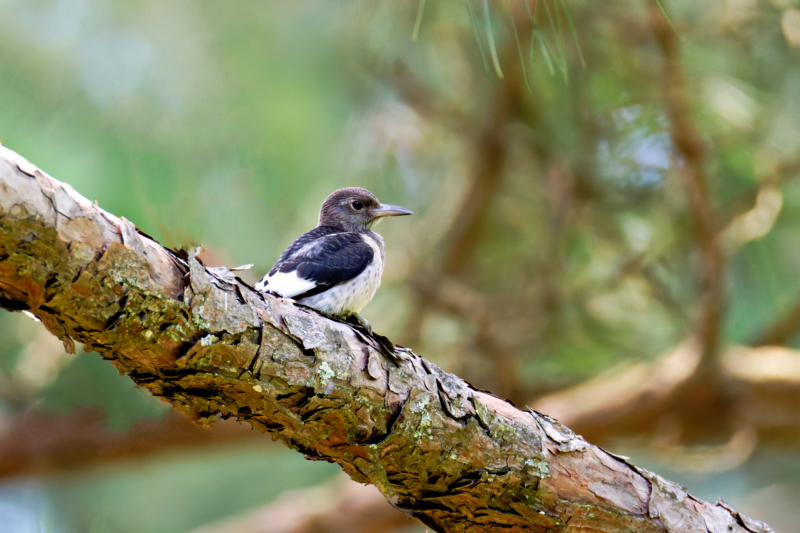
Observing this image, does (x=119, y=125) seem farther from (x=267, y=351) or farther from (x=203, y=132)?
(x=267, y=351)

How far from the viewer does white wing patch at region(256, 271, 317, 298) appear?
82.5 inches

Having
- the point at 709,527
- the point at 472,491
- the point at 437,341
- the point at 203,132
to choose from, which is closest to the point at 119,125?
the point at 203,132

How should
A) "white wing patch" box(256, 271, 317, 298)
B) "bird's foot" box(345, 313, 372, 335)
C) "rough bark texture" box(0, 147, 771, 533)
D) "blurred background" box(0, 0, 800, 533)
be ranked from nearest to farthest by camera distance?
"rough bark texture" box(0, 147, 771, 533) < "bird's foot" box(345, 313, 372, 335) < "white wing patch" box(256, 271, 317, 298) < "blurred background" box(0, 0, 800, 533)

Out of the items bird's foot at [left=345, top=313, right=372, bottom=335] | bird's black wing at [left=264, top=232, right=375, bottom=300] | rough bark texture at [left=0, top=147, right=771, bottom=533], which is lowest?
rough bark texture at [left=0, top=147, right=771, bottom=533]

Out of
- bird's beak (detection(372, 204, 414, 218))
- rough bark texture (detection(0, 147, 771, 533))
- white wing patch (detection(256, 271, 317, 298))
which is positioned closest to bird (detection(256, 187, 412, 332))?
white wing patch (detection(256, 271, 317, 298))

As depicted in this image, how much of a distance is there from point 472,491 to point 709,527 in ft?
1.91

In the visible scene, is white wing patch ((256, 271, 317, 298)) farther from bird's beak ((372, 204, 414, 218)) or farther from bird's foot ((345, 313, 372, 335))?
bird's beak ((372, 204, 414, 218))

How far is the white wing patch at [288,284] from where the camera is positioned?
2.10 metres

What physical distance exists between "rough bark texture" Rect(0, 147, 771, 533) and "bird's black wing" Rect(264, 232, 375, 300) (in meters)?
0.73

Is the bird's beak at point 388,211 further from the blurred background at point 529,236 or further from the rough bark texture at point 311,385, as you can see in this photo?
the rough bark texture at point 311,385

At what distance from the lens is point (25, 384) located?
3.28 meters

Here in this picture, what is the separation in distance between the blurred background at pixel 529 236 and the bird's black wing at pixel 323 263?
20 cm

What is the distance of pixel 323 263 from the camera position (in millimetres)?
2201

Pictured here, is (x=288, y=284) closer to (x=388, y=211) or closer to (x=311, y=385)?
(x=388, y=211)
